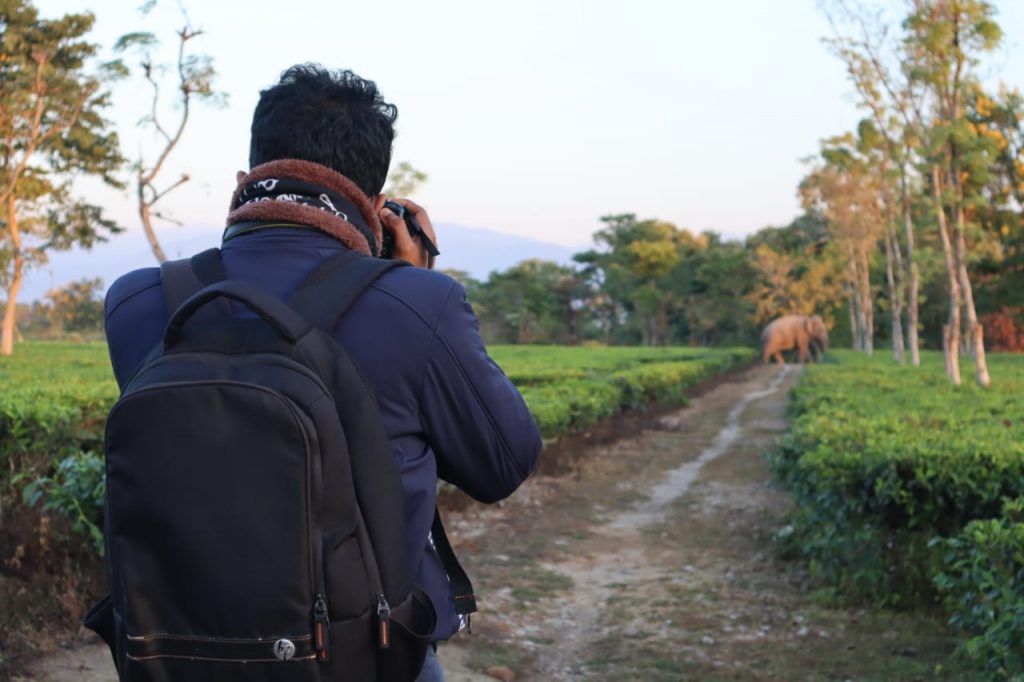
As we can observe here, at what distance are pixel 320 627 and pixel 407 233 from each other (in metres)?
0.80

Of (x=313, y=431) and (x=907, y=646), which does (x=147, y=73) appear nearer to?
(x=907, y=646)

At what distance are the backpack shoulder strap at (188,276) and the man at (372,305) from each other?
0.09ft

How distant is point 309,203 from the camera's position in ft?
5.63

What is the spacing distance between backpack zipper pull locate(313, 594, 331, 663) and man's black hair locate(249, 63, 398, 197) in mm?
757

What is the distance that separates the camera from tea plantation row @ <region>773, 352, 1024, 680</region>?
4.00 m

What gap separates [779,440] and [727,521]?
84 centimetres

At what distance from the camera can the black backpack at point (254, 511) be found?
1.43 meters

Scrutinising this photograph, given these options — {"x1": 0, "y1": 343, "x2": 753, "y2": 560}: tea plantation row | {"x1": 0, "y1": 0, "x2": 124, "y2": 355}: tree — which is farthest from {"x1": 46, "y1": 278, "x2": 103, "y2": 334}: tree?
{"x1": 0, "y1": 343, "x2": 753, "y2": 560}: tea plantation row

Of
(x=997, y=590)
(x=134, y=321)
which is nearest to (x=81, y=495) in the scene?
(x=134, y=321)

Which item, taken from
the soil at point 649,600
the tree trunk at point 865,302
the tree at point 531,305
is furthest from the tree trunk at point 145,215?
the tree at point 531,305

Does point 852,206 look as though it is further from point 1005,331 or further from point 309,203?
point 309,203

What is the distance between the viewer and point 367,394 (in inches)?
61.3

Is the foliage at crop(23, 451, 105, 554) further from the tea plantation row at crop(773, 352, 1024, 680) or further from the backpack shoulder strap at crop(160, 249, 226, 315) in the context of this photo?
the tea plantation row at crop(773, 352, 1024, 680)


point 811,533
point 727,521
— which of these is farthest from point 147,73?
point 811,533
